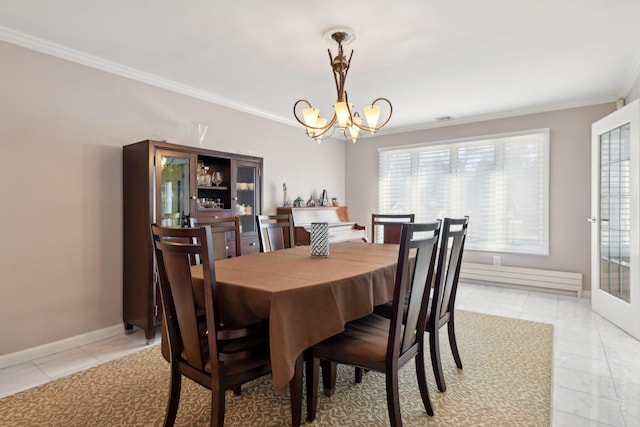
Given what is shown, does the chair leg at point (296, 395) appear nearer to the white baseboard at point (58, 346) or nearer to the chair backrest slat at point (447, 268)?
the chair backrest slat at point (447, 268)

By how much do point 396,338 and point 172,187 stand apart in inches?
94.2

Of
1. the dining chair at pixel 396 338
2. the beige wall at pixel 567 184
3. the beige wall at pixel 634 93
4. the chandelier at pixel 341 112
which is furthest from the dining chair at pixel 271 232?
the beige wall at pixel 634 93

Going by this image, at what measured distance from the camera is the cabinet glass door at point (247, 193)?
378 cm

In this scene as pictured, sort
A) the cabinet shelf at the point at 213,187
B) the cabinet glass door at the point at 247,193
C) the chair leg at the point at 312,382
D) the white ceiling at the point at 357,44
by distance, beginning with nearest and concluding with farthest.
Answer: the chair leg at the point at 312,382 → the white ceiling at the point at 357,44 → the cabinet shelf at the point at 213,187 → the cabinet glass door at the point at 247,193

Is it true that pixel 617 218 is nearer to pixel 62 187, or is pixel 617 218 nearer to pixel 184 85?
pixel 184 85

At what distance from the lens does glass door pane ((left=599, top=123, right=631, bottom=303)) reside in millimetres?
Answer: 3234

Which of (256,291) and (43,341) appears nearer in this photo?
(256,291)

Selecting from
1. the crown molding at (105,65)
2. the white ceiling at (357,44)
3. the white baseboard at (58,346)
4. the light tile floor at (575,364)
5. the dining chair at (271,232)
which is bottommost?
the light tile floor at (575,364)

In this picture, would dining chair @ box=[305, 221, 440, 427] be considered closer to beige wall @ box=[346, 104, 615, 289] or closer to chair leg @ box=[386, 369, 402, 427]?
chair leg @ box=[386, 369, 402, 427]

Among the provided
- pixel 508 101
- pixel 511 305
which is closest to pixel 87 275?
pixel 511 305

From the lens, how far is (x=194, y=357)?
1521 millimetres

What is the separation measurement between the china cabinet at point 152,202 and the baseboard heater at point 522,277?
3421mm

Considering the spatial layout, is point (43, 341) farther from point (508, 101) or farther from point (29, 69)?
point (508, 101)

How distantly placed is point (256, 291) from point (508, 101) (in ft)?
13.2
